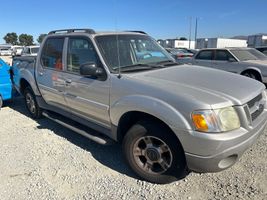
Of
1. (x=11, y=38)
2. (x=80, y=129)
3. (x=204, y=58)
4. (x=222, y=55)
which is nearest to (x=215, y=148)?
(x=80, y=129)

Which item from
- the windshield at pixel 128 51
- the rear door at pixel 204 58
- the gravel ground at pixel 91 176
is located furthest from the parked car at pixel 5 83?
the rear door at pixel 204 58

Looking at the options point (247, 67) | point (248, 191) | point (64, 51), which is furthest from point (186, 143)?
point (247, 67)

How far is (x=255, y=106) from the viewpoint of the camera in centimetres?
295

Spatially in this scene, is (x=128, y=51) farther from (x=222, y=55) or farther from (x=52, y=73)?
(x=222, y=55)

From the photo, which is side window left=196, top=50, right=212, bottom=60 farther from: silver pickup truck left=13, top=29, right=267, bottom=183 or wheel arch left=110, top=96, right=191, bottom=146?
wheel arch left=110, top=96, right=191, bottom=146

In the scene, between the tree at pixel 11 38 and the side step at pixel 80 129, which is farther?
the tree at pixel 11 38

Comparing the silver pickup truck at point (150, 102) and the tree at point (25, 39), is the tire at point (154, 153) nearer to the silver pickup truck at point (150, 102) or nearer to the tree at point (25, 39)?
the silver pickup truck at point (150, 102)

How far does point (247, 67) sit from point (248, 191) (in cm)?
681

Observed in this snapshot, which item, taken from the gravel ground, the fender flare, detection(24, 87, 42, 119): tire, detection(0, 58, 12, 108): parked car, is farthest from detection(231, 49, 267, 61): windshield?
detection(0, 58, 12, 108): parked car

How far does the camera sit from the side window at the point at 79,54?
A: 3.64 m

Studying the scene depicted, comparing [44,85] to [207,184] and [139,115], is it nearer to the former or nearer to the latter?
[139,115]

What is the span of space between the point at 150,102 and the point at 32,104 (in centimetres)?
Answer: 371

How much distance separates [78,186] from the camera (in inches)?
122

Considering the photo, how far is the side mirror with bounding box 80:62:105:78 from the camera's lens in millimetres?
3236
